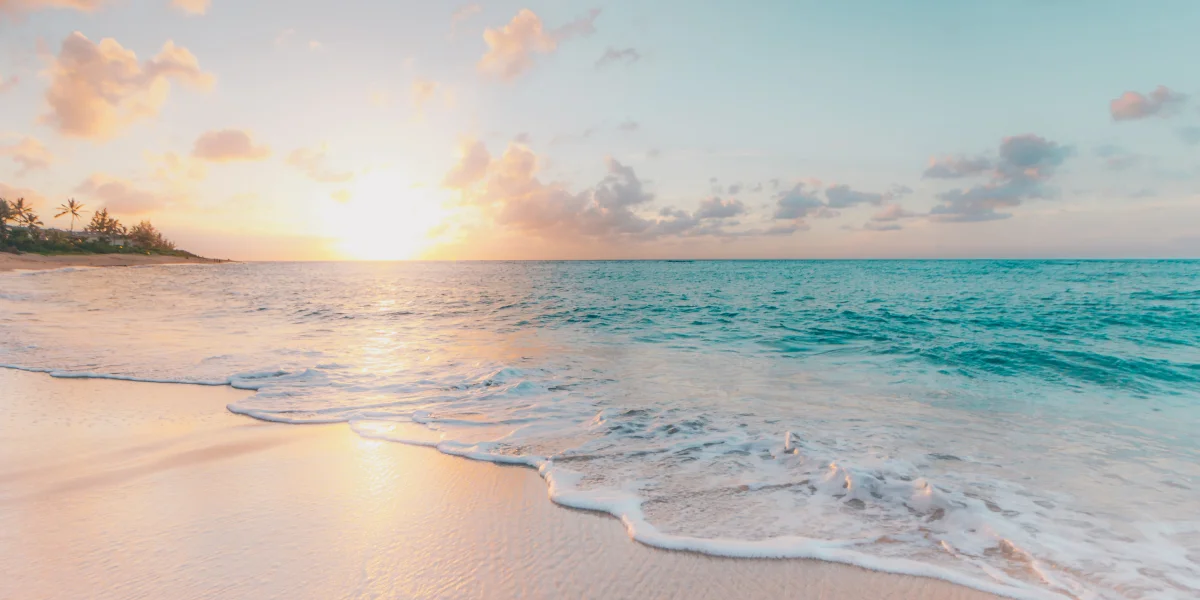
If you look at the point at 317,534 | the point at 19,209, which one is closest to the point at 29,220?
the point at 19,209

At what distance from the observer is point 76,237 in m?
95.5

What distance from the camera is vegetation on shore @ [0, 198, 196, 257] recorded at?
78062mm

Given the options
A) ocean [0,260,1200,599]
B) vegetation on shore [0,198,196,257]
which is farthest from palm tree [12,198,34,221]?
ocean [0,260,1200,599]

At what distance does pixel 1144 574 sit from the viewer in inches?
131

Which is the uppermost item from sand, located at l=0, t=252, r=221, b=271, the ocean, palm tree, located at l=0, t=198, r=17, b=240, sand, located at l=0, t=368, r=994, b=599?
palm tree, located at l=0, t=198, r=17, b=240

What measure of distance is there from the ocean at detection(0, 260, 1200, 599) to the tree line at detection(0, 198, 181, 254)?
90938 millimetres

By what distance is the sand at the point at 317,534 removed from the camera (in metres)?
2.99

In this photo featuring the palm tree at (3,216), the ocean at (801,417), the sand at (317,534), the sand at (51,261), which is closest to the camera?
the sand at (317,534)

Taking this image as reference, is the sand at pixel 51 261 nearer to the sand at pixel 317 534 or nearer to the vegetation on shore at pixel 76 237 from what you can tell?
the vegetation on shore at pixel 76 237

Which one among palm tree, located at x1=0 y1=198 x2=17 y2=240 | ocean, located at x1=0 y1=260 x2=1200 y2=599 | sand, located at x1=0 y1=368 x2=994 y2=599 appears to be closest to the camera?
sand, located at x1=0 y1=368 x2=994 y2=599

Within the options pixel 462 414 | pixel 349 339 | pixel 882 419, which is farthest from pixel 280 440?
pixel 349 339

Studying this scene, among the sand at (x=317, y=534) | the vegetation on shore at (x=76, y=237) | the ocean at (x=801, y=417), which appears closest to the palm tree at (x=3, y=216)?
the vegetation on shore at (x=76, y=237)

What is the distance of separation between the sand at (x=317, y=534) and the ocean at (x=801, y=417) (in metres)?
0.32

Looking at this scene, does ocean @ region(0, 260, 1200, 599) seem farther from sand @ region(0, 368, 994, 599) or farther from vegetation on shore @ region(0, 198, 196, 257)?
vegetation on shore @ region(0, 198, 196, 257)
